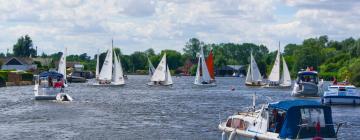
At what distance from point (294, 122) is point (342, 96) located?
44604 millimetres

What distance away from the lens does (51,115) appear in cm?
6588

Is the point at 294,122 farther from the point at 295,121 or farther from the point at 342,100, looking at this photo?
the point at 342,100

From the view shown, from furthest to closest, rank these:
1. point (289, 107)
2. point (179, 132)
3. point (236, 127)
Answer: point (179, 132)
point (236, 127)
point (289, 107)

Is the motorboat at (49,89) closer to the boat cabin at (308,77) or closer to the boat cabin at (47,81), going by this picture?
the boat cabin at (47,81)

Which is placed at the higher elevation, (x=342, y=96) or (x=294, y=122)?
(x=342, y=96)

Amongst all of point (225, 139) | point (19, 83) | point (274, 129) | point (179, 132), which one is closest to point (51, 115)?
point (179, 132)

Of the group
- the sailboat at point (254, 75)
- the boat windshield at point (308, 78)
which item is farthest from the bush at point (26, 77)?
the boat windshield at point (308, 78)

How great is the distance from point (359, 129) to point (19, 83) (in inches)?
3970

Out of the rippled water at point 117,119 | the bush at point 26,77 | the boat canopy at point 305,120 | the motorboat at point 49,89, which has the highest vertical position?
the bush at point 26,77

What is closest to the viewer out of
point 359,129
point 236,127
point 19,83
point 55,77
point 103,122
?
point 236,127

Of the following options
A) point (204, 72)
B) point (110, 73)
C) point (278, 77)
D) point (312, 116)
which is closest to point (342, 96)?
point (312, 116)

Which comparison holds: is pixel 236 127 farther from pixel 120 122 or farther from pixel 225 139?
pixel 120 122

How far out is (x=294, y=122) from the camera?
37.1 meters

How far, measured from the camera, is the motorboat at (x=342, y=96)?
263 feet
